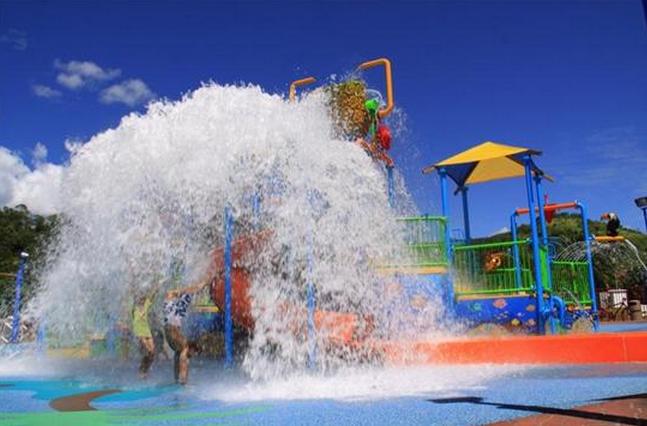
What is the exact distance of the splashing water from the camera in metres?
7.10

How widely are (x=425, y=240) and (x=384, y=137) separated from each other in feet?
15.2

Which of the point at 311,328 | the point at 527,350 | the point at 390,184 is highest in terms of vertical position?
the point at 390,184

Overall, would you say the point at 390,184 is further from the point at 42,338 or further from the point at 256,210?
the point at 42,338

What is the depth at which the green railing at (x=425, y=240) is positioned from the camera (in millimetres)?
9852

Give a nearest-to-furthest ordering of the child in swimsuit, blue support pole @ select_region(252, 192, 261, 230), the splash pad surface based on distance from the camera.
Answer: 1. the splash pad surface
2. the child in swimsuit
3. blue support pole @ select_region(252, 192, 261, 230)

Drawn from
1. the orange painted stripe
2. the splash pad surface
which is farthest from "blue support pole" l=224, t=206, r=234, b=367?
the orange painted stripe

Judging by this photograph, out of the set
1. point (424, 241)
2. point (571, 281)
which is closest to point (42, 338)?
point (424, 241)

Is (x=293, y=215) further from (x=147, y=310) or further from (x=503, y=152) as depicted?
(x=503, y=152)

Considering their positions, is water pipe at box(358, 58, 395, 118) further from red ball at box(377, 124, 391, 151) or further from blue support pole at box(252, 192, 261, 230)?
blue support pole at box(252, 192, 261, 230)

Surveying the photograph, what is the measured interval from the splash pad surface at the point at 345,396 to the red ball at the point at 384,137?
7758mm

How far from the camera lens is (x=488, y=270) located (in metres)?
10.6

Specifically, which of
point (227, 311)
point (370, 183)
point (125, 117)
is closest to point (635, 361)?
point (370, 183)

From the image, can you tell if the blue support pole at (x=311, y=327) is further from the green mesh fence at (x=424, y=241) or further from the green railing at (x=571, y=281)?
the green railing at (x=571, y=281)

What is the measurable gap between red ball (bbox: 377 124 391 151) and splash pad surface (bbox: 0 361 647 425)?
7.76 meters
